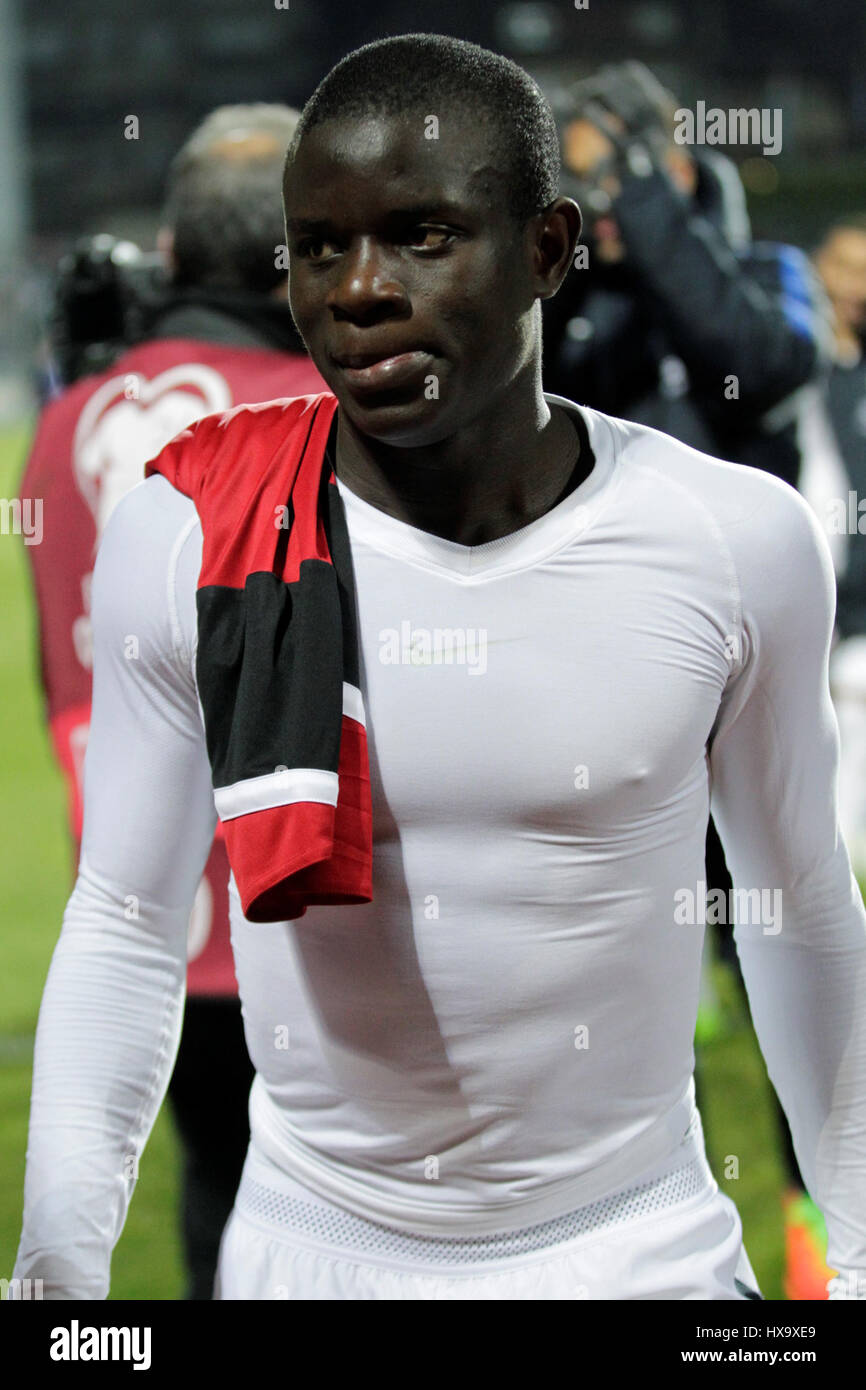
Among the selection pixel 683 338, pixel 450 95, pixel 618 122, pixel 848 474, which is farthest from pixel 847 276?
pixel 450 95

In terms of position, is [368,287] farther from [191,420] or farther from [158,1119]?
[158,1119]

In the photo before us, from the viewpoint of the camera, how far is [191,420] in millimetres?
2439

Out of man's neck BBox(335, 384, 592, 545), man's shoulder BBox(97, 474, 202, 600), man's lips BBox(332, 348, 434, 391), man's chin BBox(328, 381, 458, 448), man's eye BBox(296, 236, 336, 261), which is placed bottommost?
man's shoulder BBox(97, 474, 202, 600)

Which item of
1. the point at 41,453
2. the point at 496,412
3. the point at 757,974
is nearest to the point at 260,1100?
the point at 757,974

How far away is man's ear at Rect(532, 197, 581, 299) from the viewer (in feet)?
4.70

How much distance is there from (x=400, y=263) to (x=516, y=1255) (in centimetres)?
88

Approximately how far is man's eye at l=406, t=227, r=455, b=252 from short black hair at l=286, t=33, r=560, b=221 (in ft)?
0.25

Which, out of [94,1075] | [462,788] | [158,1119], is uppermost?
[462,788]

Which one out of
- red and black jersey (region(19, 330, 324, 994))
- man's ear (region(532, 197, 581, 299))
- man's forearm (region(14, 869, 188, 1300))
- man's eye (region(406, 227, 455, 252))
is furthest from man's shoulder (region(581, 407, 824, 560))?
red and black jersey (region(19, 330, 324, 994))

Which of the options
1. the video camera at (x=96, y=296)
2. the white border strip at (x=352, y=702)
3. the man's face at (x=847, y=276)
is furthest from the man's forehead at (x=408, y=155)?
the man's face at (x=847, y=276)

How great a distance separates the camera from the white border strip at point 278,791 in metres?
1.37

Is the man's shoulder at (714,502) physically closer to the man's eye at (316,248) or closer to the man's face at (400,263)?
the man's face at (400,263)

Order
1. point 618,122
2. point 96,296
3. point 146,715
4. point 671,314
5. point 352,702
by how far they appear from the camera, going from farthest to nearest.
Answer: point 96,296 < point 618,122 < point 671,314 < point 146,715 < point 352,702

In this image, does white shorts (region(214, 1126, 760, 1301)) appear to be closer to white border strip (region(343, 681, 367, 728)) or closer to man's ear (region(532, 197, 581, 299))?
white border strip (region(343, 681, 367, 728))
